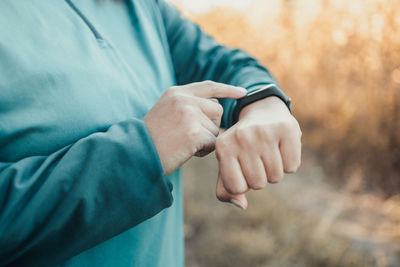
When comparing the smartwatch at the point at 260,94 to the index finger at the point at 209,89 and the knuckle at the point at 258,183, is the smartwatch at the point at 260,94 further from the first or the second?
the knuckle at the point at 258,183

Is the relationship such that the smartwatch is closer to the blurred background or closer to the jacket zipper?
the jacket zipper

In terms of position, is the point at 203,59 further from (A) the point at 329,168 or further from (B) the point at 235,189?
(A) the point at 329,168

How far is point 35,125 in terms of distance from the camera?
1.73 feet

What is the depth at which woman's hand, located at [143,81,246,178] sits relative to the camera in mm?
531

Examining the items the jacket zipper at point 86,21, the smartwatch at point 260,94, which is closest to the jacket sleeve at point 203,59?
the smartwatch at point 260,94

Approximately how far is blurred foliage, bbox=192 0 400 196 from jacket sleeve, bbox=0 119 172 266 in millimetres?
2823

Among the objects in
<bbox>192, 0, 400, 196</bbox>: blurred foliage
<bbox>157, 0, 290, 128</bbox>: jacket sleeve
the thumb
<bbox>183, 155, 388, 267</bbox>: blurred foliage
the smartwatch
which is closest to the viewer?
the thumb

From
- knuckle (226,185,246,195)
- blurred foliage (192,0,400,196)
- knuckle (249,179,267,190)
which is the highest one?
knuckle (249,179,267,190)

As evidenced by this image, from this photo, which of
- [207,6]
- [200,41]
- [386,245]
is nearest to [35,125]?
[200,41]

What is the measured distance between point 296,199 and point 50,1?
2765mm

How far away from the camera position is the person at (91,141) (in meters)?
0.48

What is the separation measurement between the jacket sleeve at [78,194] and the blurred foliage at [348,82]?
2.82 m

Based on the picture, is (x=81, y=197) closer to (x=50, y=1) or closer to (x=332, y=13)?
(x=50, y=1)

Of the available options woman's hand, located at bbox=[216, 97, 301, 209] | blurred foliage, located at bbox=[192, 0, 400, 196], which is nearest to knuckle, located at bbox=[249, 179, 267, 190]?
woman's hand, located at bbox=[216, 97, 301, 209]
